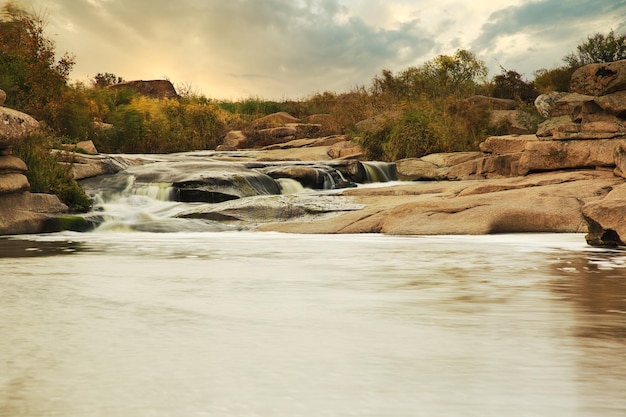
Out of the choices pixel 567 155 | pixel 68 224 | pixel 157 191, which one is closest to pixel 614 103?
pixel 567 155

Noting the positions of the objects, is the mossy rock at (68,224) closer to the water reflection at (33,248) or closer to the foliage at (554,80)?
the water reflection at (33,248)

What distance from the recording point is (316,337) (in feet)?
9.16

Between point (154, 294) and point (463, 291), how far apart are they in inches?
69.7

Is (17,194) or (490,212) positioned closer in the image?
(490,212)

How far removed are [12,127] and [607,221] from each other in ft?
25.6

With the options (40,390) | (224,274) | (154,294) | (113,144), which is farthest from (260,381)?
(113,144)

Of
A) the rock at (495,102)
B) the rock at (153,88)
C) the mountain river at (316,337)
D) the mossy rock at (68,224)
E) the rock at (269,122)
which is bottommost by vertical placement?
the mountain river at (316,337)

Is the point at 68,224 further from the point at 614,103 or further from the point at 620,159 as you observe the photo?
the point at 614,103

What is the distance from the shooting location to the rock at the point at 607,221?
646 centimetres

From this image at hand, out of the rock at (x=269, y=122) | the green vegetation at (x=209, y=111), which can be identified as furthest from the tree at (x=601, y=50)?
the rock at (x=269, y=122)

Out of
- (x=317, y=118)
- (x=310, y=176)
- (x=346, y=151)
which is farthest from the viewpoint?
(x=317, y=118)

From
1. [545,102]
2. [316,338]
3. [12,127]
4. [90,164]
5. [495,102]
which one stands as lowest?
[316,338]

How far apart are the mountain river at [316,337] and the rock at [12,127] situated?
4.72 meters

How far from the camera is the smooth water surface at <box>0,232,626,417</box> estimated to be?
1917 millimetres
